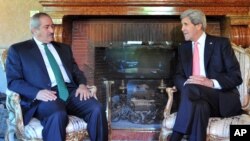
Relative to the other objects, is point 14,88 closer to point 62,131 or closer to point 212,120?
point 62,131

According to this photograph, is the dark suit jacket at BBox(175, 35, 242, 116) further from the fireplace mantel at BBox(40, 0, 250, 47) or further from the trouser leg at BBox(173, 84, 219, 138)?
the fireplace mantel at BBox(40, 0, 250, 47)

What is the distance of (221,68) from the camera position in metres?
2.74

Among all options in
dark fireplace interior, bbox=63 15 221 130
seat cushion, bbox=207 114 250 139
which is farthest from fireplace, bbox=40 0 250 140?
seat cushion, bbox=207 114 250 139

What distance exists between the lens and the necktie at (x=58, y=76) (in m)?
2.63

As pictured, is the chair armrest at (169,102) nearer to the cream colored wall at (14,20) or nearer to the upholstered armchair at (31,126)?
the upholstered armchair at (31,126)

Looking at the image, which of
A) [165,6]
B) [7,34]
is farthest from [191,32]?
[7,34]

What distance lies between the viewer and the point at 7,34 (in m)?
3.62

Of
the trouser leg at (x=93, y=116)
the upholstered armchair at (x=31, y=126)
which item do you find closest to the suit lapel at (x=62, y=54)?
the trouser leg at (x=93, y=116)

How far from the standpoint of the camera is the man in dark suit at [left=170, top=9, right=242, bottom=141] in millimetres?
2414

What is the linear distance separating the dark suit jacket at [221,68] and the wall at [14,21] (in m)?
1.58

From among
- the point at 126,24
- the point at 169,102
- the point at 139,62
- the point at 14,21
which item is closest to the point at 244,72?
the point at 169,102

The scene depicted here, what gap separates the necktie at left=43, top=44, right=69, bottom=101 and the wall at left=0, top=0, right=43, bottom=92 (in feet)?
3.23

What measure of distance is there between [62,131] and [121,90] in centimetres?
→ 142

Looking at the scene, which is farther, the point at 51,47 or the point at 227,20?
the point at 227,20
